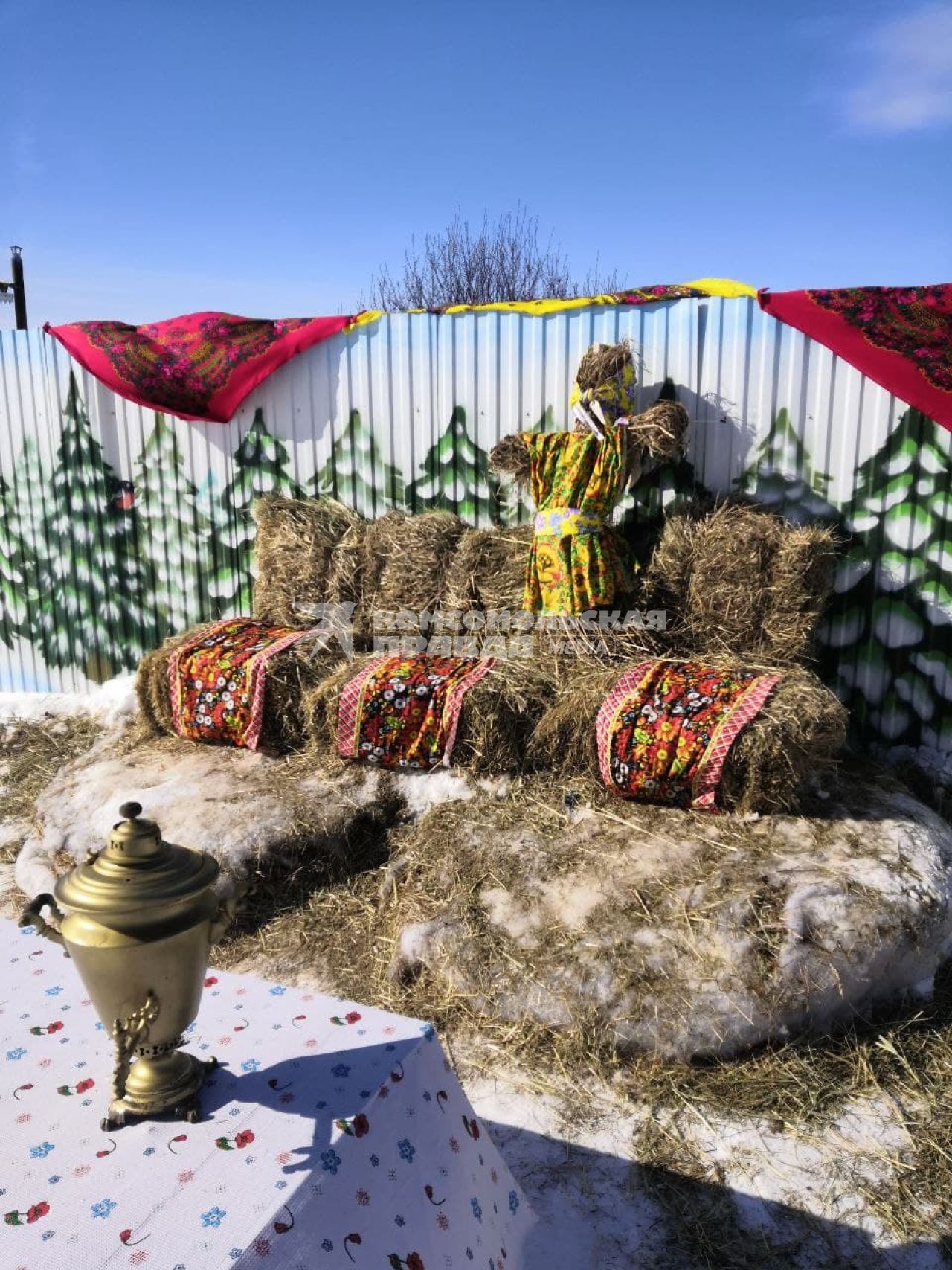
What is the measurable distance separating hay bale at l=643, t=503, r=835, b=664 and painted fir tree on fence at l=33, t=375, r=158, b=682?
3611 mm

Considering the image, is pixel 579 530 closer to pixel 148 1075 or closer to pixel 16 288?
pixel 148 1075

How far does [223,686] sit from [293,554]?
3.16 feet

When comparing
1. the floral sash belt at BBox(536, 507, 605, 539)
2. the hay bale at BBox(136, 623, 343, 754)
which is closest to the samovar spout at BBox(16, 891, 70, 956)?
the hay bale at BBox(136, 623, 343, 754)

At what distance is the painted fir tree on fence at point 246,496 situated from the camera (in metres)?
5.49

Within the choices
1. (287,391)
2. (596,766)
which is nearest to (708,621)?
(596,766)

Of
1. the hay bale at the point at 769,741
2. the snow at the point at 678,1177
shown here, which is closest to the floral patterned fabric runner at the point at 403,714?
the hay bale at the point at 769,741

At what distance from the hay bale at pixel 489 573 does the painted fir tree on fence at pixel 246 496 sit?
4.24 feet

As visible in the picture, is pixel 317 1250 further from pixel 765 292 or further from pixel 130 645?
pixel 130 645

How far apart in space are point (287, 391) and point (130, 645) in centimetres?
210

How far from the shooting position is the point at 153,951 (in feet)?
4.64

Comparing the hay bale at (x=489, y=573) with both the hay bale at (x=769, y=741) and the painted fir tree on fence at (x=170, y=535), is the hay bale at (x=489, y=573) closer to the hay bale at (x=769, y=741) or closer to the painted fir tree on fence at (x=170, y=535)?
the hay bale at (x=769, y=741)

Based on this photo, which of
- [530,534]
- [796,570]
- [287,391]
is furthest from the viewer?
[287,391]

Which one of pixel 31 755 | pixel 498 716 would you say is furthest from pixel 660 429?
pixel 31 755

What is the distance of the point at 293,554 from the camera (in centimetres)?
507
